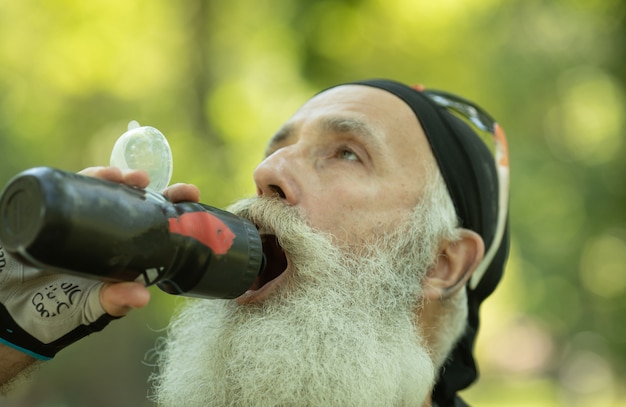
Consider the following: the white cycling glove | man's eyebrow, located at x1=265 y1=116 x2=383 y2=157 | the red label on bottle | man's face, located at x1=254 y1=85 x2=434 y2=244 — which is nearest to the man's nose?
man's face, located at x1=254 y1=85 x2=434 y2=244

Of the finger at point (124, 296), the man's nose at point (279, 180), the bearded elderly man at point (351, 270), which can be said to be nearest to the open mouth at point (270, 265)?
the bearded elderly man at point (351, 270)

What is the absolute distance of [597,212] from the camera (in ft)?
37.4

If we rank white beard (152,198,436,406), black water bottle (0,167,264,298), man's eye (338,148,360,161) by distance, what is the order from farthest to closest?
1. man's eye (338,148,360,161)
2. white beard (152,198,436,406)
3. black water bottle (0,167,264,298)

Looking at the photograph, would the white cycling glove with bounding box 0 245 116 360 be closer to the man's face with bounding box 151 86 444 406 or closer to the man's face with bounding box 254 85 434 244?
the man's face with bounding box 151 86 444 406

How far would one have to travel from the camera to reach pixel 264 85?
8.80m

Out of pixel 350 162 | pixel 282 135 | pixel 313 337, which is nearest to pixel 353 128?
pixel 350 162

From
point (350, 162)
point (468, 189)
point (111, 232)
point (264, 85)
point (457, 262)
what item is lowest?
point (264, 85)

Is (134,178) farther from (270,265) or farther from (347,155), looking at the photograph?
(347,155)

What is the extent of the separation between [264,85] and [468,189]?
6.20 metres

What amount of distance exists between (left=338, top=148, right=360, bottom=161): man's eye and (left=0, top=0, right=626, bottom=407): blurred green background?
4.94 m

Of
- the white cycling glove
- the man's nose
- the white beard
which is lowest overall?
the white beard

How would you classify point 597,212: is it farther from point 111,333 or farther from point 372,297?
point 372,297

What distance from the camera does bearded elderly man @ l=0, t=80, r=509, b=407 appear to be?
2229mm

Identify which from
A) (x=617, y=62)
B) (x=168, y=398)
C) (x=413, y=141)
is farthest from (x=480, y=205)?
(x=617, y=62)
